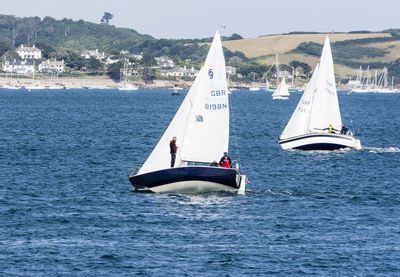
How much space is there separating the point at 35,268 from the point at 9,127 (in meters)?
70.9

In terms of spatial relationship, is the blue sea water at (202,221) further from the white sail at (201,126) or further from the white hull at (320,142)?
the white hull at (320,142)

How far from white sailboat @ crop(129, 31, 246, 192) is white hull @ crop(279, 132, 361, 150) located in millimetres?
25542

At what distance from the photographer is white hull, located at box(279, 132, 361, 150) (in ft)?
223

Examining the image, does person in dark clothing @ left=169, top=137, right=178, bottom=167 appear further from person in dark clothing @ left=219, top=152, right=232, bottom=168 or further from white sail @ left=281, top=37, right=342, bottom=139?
white sail @ left=281, top=37, right=342, bottom=139

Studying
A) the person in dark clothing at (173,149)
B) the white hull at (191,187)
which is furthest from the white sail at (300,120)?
the person in dark clothing at (173,149)

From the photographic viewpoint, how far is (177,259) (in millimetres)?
30531

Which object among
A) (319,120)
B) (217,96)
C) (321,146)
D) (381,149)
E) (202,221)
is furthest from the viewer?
(381,149)

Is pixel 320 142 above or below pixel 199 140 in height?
below

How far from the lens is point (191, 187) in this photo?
42469mm

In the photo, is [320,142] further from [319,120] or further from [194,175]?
[194,175]

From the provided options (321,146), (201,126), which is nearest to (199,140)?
(201,126)

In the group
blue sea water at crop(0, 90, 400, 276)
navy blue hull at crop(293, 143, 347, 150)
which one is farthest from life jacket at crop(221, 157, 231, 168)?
navy blue hull at crop(293, 143, 347, 150)

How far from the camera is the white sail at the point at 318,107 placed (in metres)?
69.9

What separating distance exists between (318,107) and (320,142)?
3.98 meters
